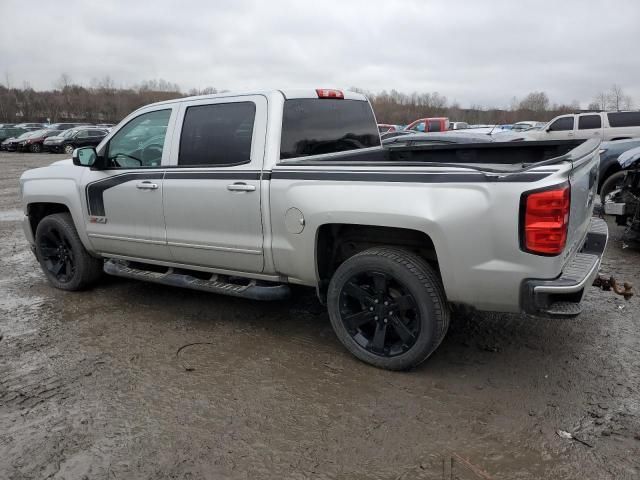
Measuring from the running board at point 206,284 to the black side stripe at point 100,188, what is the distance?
52 cm

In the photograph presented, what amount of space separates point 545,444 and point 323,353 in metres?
1.66

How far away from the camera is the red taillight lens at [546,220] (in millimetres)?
2896

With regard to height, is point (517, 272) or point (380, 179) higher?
point (380, 179)

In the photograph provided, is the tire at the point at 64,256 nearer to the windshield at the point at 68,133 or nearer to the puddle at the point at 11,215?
the puddle at the point at 11,215

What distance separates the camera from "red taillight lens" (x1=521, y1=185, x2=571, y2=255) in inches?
114

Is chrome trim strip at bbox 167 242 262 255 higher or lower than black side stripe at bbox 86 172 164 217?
lower

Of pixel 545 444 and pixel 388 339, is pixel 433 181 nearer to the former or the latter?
pixel 388 339

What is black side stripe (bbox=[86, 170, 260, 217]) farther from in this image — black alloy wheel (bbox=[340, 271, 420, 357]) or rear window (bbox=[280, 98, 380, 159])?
black alloy wheel (bbox=[340, 271, 420, 357])

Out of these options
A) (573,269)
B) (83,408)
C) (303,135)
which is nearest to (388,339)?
(573,269)

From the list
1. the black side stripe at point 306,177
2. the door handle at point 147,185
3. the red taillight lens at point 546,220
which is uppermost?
the black side stripe at point 306,177

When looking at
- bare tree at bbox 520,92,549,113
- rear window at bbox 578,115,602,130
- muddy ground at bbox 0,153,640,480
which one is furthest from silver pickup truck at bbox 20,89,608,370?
bare tree at bbox 520,92,549,113

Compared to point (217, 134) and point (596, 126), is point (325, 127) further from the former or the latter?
point (596, 126)

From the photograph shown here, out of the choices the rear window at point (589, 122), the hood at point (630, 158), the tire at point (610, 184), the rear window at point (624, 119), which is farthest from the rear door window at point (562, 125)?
the hood at point (630, 158)

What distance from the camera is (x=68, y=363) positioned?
3.89 meters
